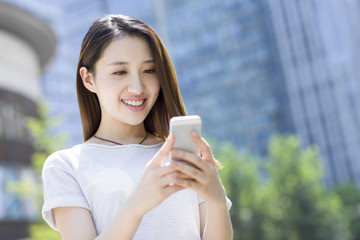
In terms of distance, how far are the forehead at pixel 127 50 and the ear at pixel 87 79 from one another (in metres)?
0.11

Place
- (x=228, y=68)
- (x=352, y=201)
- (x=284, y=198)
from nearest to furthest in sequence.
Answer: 1. (x=284, y=198)
2. (x=352, y=201)
3. (x=228, y=68)

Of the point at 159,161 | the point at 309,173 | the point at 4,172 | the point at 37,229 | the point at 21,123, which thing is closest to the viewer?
the point at 159,161

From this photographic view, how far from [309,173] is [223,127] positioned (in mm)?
32688

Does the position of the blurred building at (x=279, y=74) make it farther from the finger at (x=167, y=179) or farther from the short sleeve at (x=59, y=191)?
the finger at (x=167, y=179)

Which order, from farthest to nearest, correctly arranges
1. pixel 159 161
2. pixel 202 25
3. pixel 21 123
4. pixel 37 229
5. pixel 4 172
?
pixel 202 25, pixel 21 123, pixel 4 172, pixel 37 229, pixel 159 161

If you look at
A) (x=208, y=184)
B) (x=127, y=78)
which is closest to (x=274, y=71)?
(x=127, y=78)

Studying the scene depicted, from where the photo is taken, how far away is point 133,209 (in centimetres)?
139

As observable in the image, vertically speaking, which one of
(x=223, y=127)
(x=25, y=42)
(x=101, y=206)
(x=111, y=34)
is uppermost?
(x=25, y=42)

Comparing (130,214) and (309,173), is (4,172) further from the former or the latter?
(130,214)

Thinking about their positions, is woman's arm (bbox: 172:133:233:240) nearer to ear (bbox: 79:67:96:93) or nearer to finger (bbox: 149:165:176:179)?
finger (bbox: 149:165:176:179)

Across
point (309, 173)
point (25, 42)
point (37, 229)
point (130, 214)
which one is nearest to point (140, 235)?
point (130, 214)

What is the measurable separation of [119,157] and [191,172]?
0.52m

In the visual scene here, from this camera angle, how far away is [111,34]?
178 centimetres

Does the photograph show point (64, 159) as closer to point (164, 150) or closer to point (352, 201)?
point (164, 150)
